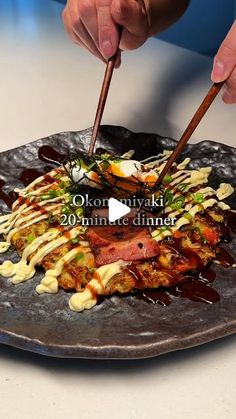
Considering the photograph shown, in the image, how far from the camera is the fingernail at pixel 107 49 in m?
2.14

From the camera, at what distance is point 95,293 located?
175 centimetres

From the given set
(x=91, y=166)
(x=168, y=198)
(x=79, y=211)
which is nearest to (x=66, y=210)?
(x=79, y=211)

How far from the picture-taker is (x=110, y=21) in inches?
85.6

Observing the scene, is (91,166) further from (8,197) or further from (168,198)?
(8,197)

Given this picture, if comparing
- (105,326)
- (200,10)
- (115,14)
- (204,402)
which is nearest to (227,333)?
(204,402)

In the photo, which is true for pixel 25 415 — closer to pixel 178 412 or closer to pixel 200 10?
pixel 178 412

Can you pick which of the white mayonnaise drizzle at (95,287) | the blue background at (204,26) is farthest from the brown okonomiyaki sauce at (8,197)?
the blue background at (204,26)

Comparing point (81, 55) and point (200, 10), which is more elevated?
point (200, 10)

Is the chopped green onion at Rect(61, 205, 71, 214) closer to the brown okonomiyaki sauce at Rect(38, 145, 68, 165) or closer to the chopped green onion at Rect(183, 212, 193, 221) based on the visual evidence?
the chopped green onion at Rect(183, 212, 193, 221)

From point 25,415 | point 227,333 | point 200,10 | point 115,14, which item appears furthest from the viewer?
point 200,10

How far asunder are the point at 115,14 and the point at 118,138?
1.88 ft

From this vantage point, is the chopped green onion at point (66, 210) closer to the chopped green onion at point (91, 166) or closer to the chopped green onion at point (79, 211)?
the chopped green onion at point (79, 211)

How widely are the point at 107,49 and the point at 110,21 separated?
0.11m

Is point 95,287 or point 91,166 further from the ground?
point 91,166
